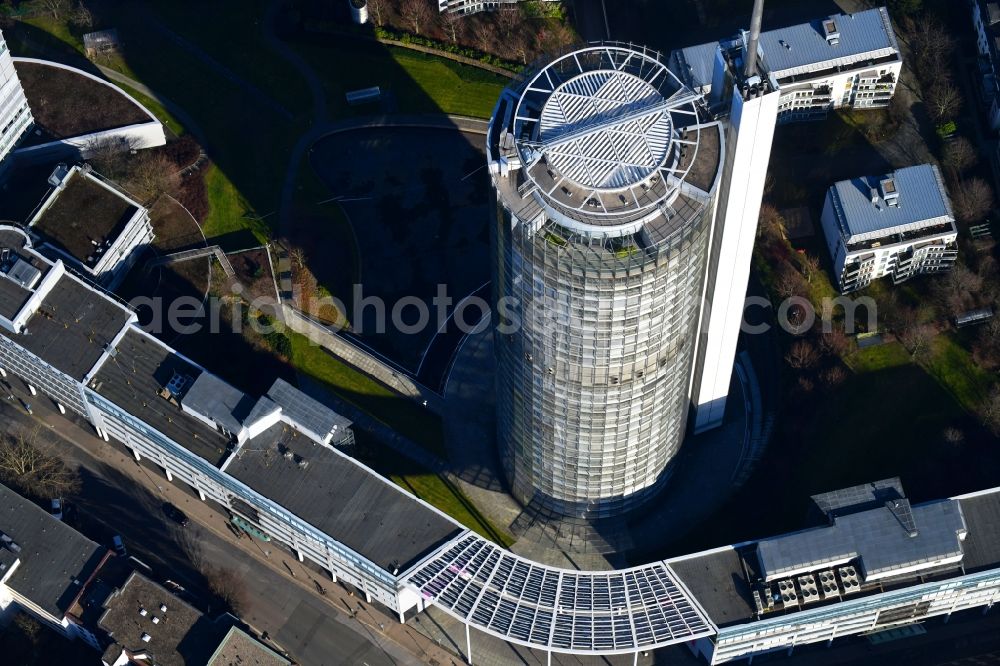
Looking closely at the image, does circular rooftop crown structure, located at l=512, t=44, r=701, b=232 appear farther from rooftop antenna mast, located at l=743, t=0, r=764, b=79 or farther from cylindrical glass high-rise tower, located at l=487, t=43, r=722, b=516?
rooftop antenna mast, located at l=743, t=0, r=764, b=79

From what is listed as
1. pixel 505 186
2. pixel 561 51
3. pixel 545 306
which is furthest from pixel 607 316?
pixel 561 51

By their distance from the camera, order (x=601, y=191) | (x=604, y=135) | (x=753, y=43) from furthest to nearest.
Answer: (x=604, y=135) → (x=753, y=43) → (x=601, y=191)

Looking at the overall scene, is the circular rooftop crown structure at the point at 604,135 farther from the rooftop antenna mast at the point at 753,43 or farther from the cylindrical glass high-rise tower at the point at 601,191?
the rooftop antenna mast at the point at 753,43

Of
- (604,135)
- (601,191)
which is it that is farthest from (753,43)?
(601,191)

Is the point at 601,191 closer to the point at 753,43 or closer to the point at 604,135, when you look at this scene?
the point at 604,135

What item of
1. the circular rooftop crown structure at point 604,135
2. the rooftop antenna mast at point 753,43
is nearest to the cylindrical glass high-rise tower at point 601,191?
the circular rooftop crown structure at point 604,135

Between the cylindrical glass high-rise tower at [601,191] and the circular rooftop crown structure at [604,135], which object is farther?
the circular rooftop crown structure at [604,135]
